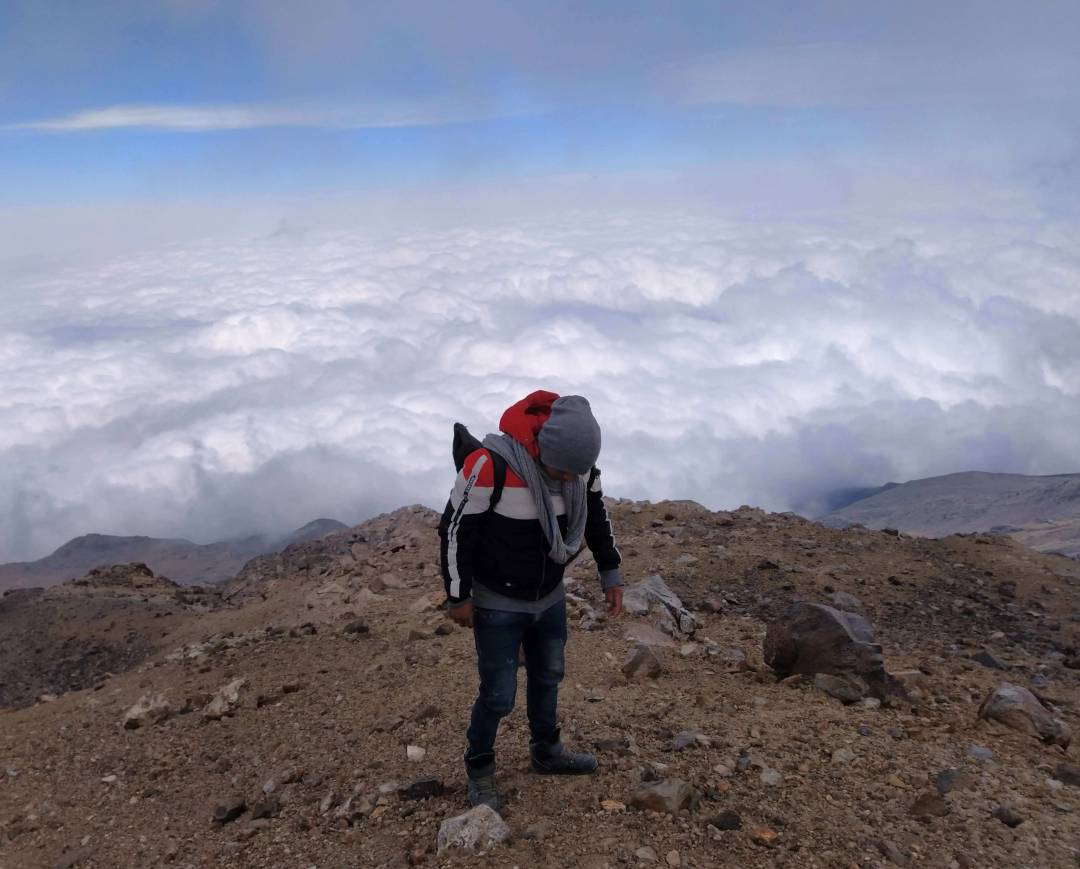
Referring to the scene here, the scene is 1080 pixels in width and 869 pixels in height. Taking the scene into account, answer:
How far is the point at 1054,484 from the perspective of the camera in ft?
259

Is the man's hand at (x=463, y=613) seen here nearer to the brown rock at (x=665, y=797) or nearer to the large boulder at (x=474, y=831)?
the large boulder at (x=474, y=831)

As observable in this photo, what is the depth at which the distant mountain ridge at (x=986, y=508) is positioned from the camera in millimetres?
60350

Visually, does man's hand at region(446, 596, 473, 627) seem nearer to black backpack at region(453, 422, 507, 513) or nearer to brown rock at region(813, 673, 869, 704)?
black backpack at region(453, 422, 507, 513)

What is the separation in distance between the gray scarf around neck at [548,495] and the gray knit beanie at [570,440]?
0.09 m

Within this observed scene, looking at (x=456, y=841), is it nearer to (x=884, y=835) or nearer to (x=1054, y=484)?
(x=884, y=835)

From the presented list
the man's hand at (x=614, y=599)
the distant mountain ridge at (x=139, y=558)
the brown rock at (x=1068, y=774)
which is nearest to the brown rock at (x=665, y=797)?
the man's hand at (x=614, y=599)

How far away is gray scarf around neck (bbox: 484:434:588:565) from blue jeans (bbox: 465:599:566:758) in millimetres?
354

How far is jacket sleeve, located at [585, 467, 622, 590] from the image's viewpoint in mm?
4320

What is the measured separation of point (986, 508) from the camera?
256 ft

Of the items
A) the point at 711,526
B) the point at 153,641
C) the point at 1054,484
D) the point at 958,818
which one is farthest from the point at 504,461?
the point at 1054,484

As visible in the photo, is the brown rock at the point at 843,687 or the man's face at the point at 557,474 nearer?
the man's face at the point at 557,474

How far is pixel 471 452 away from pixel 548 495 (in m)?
0.41

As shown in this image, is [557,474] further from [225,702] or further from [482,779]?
[225,702]

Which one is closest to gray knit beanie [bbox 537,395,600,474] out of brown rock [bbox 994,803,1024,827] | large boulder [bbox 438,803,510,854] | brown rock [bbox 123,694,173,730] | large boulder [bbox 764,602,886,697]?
large boulder [bbox 438,803,510,854]
